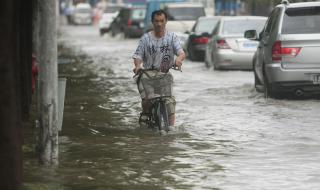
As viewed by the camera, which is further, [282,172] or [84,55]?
[84,55]

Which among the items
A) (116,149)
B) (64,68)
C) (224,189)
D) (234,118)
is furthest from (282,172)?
(64,68)

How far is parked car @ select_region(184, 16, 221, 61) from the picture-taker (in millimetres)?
28734

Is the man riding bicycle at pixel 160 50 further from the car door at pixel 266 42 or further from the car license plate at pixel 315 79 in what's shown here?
the car license plate at pixel 315 79

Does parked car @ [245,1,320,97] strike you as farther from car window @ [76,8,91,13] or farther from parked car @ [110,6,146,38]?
car window @ [76,8,91,13]

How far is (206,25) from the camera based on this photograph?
3005 cm

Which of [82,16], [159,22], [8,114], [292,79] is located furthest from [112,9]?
[8,114]

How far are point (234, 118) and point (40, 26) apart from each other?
525cm

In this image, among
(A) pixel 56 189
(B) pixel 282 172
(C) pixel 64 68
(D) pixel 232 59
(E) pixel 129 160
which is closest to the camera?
(A) pixel 56 189

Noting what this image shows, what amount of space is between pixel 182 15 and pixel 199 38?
8973 millimetres

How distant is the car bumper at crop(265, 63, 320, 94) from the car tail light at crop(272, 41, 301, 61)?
0.18 m

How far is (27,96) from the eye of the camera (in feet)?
45.8

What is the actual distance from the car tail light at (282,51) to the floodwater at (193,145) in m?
0.80

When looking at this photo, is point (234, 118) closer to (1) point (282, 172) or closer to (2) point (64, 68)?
(1) point (282, 172)

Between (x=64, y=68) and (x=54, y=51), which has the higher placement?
(x=54, y=51)
